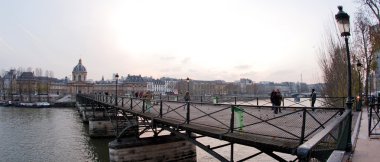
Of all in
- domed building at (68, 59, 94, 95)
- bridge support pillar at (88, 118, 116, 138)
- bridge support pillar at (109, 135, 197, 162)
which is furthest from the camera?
domed building at (68, 59, 94, 95)

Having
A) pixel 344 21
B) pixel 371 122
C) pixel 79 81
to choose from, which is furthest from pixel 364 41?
pixel 79 81

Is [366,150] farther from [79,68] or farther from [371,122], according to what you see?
[79,68]

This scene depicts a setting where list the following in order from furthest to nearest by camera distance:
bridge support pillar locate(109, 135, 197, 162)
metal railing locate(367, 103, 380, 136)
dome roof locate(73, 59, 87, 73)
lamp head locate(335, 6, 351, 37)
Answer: dome roof locate(73, 59, 87, 73) < bridge support pillar locate(109, 135, 197, 162) < metal railing locate(367, 103, 380, 136) < lamp head locate(335, 6, 351, 37)

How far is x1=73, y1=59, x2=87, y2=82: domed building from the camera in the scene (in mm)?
146000

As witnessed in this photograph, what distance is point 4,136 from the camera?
38.1 metres

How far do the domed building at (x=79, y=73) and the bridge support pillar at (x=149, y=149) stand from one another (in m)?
132

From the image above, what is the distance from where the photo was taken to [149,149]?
2131 centimetres

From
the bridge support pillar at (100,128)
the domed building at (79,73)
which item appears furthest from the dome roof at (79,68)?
the bridge support pillar at (100,128)

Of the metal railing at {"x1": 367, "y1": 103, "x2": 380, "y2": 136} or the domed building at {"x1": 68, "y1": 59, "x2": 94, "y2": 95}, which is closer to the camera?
the metal railing at {"x1": 367, "y1": 103, "x2": 380, "y2": 136}

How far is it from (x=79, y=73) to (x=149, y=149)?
5254 inches

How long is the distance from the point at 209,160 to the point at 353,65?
66.6 feet

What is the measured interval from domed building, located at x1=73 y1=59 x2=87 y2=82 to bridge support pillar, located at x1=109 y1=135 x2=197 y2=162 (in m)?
132

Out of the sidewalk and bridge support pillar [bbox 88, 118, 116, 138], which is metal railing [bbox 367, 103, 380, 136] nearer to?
the sidewalk

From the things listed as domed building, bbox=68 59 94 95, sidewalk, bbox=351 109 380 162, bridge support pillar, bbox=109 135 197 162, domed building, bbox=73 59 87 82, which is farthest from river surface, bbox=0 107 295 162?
domed building, bbox=73 59 87 82
